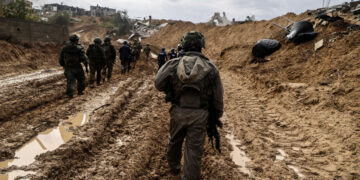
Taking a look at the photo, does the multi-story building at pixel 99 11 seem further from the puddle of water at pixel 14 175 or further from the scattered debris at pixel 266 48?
the puddle of water at pixel 14 175

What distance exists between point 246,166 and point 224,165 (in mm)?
371

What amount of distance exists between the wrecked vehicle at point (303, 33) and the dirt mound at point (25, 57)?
1335cm

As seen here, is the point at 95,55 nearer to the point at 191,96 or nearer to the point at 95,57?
the point at 95,57

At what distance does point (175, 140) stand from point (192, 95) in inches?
25.0

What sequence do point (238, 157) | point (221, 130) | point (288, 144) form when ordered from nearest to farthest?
point (238, 157), point (288, 144), point (221, 130)

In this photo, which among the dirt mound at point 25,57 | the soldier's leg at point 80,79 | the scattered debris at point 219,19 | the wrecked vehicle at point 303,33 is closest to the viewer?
the soldier's leg at point 80,79

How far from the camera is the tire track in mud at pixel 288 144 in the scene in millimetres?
3247

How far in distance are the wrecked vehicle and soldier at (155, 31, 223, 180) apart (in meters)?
9.42

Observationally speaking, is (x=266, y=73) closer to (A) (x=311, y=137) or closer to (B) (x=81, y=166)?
(A) (x=311, y=137)

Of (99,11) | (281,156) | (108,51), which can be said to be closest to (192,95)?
(281,156)

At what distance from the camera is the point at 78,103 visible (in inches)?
225

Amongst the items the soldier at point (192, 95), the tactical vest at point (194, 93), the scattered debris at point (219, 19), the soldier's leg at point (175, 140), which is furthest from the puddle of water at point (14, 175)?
the scattered debris at point (219, 19)

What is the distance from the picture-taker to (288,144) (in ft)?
13.8

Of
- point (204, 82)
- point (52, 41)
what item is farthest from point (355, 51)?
point (52, 41)
